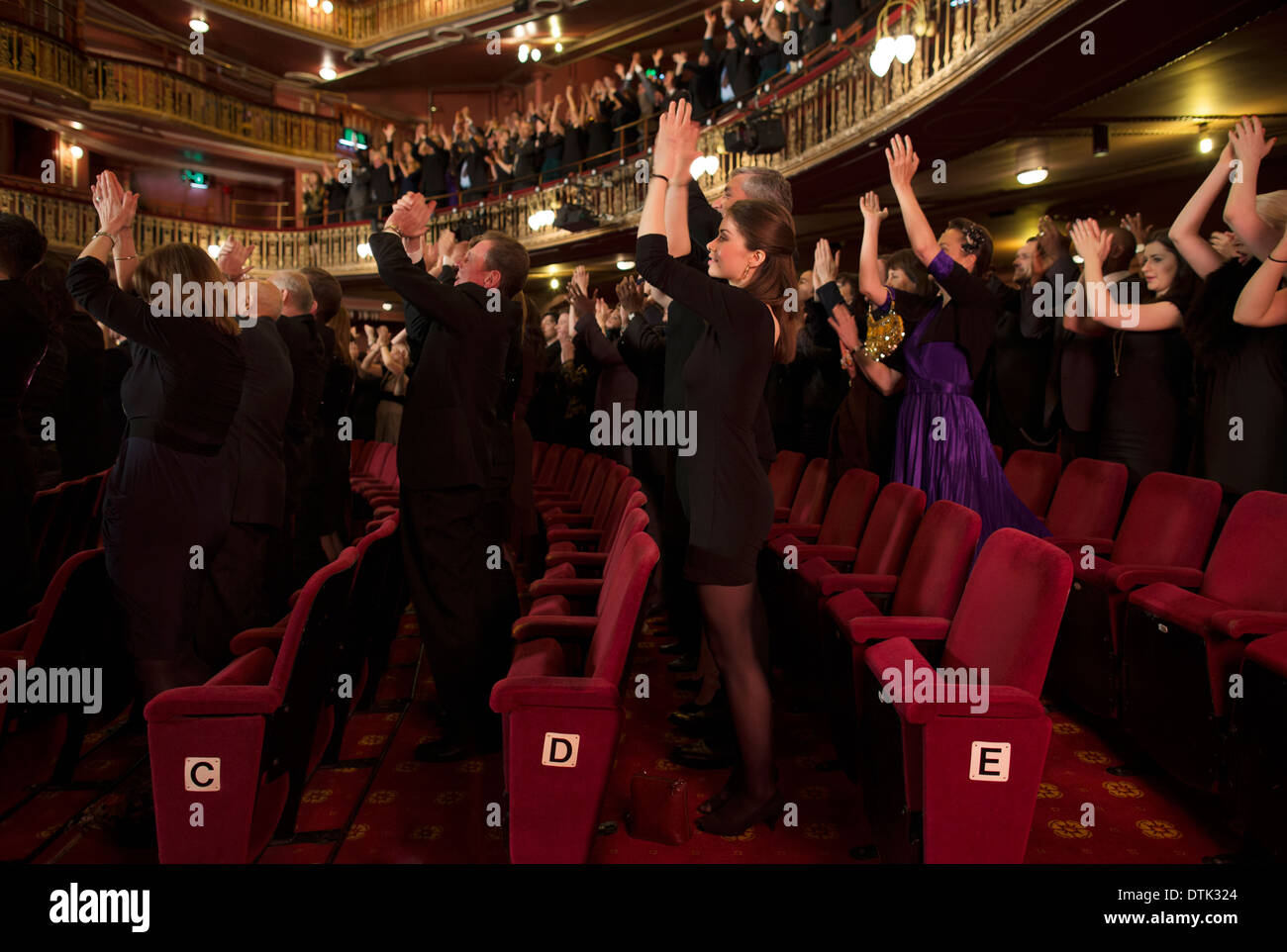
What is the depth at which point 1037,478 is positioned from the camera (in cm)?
298

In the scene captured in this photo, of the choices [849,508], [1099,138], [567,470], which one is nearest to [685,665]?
[849,508]

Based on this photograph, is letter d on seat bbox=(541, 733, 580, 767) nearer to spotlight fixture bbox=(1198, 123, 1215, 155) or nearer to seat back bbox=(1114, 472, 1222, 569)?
seat back bbox=(1114, 472, 1222, 569)

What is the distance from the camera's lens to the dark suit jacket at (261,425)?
2.34 metres

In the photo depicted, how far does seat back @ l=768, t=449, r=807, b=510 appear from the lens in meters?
3.67

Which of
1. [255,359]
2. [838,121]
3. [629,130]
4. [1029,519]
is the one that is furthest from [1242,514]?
[629,130]

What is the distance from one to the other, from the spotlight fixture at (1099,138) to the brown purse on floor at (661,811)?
5.09 m

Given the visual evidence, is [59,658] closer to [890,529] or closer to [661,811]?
[661,811]

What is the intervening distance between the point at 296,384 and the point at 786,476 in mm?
1945

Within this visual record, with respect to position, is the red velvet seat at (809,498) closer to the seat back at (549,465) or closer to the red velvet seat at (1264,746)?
the red velvet seat at (1264,746)

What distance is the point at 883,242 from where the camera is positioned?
26.7 feet

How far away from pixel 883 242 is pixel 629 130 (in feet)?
11.5

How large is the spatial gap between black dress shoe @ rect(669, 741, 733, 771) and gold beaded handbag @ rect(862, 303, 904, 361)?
4.49 ft

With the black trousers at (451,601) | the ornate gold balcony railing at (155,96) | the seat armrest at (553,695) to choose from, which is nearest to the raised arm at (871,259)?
the black trousers at (451,601)

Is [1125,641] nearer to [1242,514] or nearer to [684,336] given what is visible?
[1242,514]
